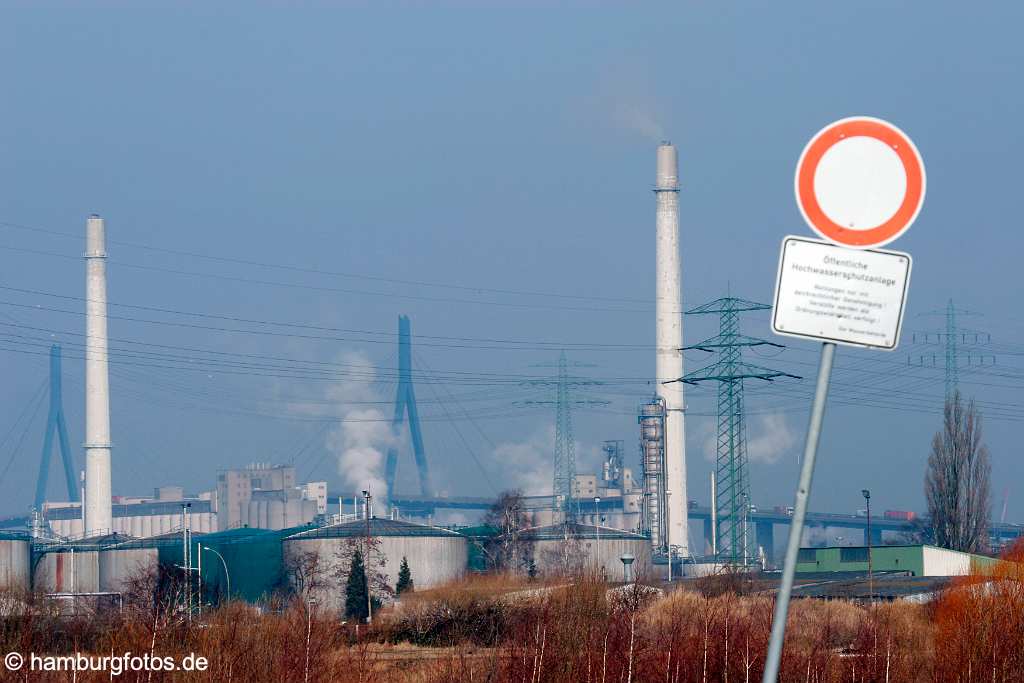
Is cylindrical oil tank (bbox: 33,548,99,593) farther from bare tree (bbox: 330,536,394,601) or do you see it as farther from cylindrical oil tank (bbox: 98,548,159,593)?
bare tree (bbox: 330,536,394,601)

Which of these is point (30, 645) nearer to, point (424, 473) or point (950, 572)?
point (950, 572)

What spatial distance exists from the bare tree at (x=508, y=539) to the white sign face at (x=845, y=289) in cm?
5117

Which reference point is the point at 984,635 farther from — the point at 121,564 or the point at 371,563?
the point at 121,564

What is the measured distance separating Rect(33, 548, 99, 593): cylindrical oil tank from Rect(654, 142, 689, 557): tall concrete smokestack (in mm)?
25685

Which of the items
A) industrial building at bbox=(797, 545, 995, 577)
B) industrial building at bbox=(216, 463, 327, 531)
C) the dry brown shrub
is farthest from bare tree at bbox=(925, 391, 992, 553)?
industrial building at bbox=(216, 463, 327, 531)

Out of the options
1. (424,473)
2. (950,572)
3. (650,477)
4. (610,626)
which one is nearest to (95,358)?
(650,477)

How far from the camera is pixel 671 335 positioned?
6300 cm

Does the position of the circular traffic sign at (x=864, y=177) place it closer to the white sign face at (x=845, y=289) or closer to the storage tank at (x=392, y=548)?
the white sign face at (x=845, y=289)

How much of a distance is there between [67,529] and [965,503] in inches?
3496

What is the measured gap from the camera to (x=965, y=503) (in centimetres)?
5550

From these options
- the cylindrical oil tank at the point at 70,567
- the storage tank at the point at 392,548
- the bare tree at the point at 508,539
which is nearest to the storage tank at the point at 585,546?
the bare tree at the point at 508,539

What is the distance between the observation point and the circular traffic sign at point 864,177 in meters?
3.28

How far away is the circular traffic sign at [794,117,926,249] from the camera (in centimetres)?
328

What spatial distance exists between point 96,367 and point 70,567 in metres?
9.16
